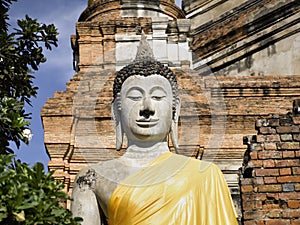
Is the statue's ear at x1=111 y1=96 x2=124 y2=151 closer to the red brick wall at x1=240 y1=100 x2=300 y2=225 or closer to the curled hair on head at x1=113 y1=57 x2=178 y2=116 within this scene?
the curled hair on head at x1=113 y1=57 x2=178 y2=116

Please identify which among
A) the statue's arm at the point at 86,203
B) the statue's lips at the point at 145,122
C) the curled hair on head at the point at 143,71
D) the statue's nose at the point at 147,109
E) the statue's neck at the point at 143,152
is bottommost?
the statue's arm at the point at 86,203

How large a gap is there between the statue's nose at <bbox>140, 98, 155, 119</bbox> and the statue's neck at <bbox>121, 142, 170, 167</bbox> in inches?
8.0

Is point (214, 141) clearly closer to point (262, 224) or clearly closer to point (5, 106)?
point (262, 224)

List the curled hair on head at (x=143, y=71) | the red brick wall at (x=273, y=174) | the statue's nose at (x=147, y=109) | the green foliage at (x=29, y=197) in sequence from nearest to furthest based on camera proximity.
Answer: the green foliage at (x=29, y=197) < the statue's nose at (x=147, y=109) < the curled hair on head at (x=143, y=71) < the red brick wall at (x=273, y=174)

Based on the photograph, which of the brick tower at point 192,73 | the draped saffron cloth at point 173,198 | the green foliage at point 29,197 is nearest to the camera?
the green foliage at point 29,197

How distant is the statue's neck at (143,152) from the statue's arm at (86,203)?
30cm

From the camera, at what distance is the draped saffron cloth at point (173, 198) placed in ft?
14.0

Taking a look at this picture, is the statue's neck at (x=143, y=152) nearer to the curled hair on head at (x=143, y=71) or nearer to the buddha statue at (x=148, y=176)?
the buddha statue at (x=148, y=176)

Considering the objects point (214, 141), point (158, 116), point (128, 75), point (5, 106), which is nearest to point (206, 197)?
point (158, 116)

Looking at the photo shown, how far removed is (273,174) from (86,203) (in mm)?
2376

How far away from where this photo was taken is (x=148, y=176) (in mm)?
4445

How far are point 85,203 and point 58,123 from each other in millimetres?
4541

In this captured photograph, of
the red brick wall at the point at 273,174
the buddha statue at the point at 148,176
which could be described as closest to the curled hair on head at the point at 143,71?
the buddha statue at the point at 148,176

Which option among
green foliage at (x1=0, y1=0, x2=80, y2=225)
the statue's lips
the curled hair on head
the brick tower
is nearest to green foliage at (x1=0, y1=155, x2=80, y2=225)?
green foliage at (x1=0, y1=0, x2=80, y2=225)
